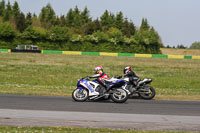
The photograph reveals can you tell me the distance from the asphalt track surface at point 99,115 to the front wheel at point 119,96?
27 centimetres

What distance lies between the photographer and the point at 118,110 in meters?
11.9

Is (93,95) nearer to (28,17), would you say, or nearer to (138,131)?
(138,131)

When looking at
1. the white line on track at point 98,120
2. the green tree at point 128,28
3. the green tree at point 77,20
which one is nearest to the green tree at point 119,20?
the green tree at point 128,28

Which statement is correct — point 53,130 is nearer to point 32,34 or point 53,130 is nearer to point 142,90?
point 142,90

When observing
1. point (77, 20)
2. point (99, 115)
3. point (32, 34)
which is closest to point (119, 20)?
point (77, 20)

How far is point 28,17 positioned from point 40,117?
104 meters

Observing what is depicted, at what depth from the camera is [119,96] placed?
13953 mm

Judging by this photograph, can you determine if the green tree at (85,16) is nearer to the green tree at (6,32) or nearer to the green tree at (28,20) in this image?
the green tree at (28,20)

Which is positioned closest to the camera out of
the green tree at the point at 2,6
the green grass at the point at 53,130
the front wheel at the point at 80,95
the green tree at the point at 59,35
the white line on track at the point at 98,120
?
the green grass at the point at 53,130

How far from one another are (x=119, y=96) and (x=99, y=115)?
329 centimetres

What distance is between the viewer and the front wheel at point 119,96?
13859 mm

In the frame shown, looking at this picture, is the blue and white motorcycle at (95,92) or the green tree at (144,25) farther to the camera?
the green tree at (144,25)

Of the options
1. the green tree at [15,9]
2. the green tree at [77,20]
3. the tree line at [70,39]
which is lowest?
the tree line at [70,39]

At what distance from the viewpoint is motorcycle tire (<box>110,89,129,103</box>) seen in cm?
1386
